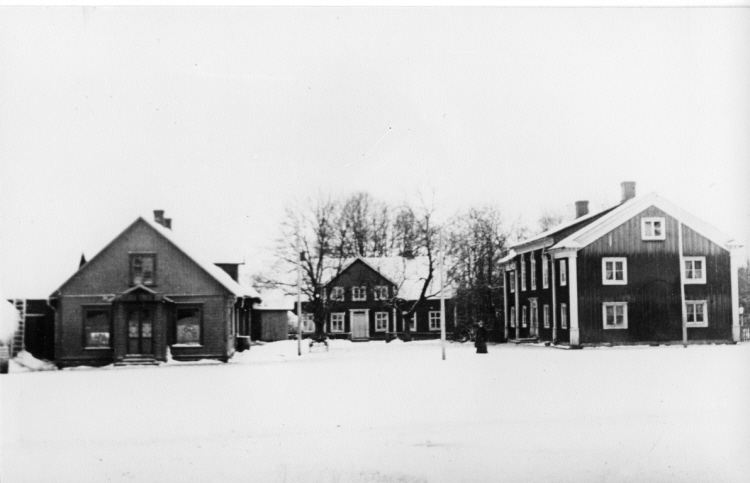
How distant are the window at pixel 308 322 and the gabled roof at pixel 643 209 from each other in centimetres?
337

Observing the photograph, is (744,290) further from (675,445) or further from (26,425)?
(26,425)

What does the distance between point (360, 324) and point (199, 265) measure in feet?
6.99

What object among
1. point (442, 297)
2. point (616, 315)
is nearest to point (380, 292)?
point (442, 297)

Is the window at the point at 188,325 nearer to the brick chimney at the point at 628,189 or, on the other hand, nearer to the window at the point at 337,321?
the window at the point at 337,321

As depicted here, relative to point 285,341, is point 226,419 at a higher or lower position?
lower

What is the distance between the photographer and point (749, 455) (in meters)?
7.67

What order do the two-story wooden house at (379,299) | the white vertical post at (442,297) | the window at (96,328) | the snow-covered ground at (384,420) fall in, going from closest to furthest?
the snow-covered ground at (384,420) → the window at (96,328) → the two-story wooden house at (379,299) → the white vertical post at (442,297)

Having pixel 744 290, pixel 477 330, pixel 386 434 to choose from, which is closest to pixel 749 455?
pixel 744 290

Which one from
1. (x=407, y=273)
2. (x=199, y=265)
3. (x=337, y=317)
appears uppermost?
(x=199, y=265)

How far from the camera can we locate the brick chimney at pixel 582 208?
27.2ft

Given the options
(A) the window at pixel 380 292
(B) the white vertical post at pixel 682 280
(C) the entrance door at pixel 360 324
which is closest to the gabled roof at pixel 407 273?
(A) the window at pixel 380 292

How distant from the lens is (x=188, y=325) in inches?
331

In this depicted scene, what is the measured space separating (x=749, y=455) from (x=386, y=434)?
4.24m

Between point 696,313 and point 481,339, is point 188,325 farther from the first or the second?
point 696,313
